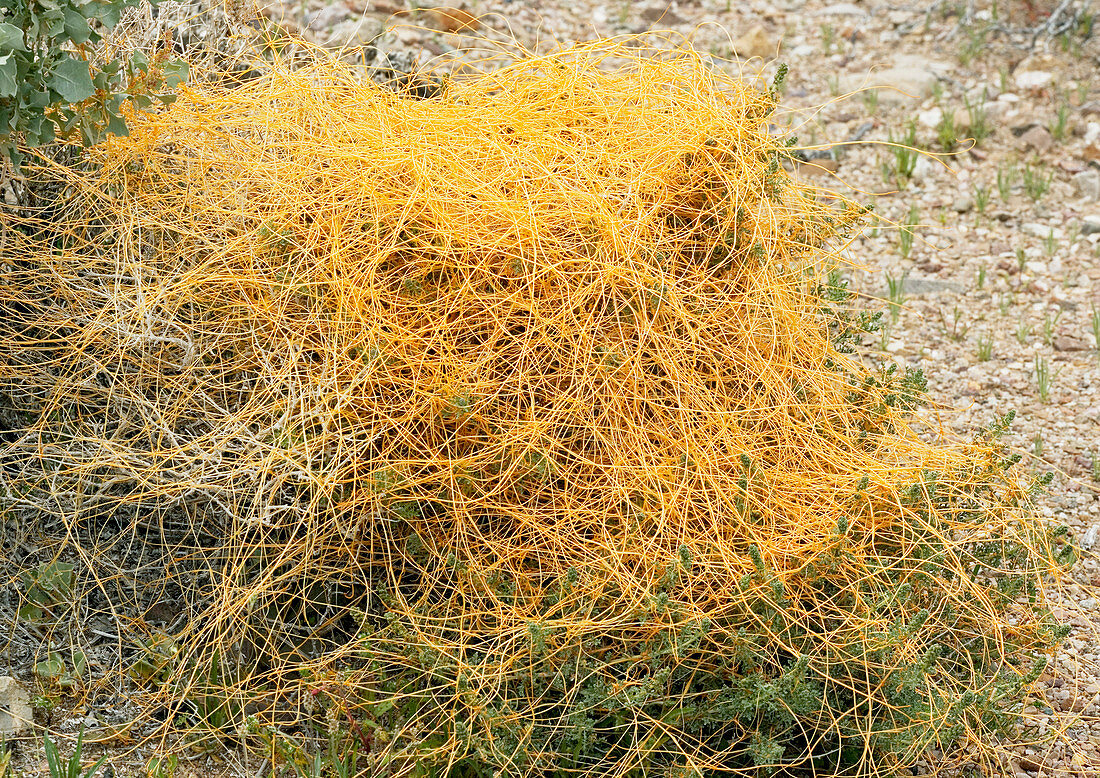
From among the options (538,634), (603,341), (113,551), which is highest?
(603,341)

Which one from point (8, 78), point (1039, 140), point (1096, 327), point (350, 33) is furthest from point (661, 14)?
point (8, 78)

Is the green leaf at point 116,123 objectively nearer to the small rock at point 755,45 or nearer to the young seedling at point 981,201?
the young seedling at point 981,201

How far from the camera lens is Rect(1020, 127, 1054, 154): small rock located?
→ 15.0 feet

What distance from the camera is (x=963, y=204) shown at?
4.33 metres

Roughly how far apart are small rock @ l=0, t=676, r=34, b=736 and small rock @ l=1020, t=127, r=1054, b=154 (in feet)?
13.8

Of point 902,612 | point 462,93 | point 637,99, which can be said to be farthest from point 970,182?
point 902,612

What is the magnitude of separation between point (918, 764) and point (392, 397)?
1432mm

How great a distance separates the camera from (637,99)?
10.7ft

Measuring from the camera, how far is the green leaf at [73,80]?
7.79 feet

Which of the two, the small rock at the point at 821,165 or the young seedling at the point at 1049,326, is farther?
the small rock at the point at 821,165

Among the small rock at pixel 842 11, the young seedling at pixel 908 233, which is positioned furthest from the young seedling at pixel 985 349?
the small rock at pixel 842 11

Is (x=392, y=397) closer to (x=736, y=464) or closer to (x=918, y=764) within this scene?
(x=736, y=464)

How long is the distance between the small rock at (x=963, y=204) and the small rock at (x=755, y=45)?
1323 millimetres

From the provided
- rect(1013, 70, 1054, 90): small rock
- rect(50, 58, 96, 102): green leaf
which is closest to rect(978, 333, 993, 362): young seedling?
rect(1013, 70, 1054, 90): small rock
